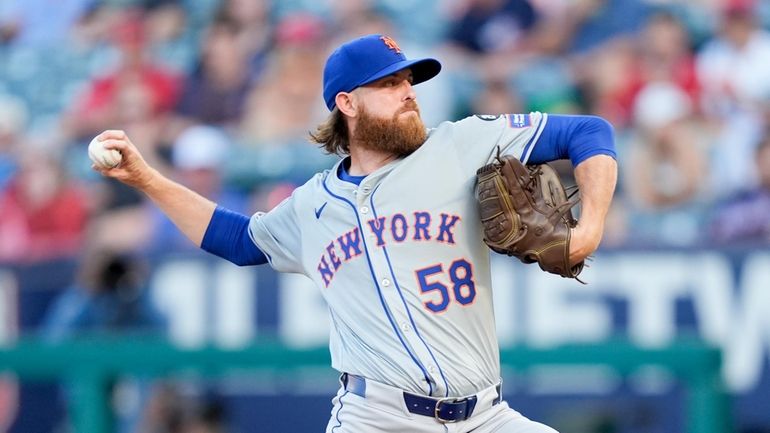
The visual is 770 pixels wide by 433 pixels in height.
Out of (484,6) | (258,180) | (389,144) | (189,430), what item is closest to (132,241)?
(258,180)

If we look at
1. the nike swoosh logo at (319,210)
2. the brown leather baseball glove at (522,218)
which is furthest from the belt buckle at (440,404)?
the nike swoosh logo at (319,210)

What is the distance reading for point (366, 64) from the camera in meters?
3.59

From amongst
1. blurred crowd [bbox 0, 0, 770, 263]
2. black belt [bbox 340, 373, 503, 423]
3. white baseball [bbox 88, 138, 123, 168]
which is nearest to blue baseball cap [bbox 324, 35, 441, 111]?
white baseball [bbox 88, 138, 123, 168]

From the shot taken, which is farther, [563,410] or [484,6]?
[484,6]

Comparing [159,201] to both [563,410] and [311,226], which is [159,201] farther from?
[563,410]

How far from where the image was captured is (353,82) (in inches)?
Result: 142

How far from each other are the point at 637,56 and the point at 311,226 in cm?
480

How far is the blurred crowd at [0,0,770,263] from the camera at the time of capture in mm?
7395

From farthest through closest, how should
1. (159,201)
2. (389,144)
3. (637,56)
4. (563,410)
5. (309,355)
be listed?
(637,56), (563,410), (309,355), (159,201), (389,144)

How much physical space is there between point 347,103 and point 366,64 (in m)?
0.15

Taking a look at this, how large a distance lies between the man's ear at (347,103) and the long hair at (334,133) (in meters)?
0.07

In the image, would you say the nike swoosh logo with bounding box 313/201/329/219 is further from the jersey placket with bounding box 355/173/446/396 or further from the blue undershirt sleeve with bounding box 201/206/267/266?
the blue undershirt sleeve with bounding box 201/206/267/266

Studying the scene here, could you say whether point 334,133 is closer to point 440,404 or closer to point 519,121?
point 519,121

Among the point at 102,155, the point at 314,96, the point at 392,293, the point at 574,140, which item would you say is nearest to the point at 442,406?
the point at 392,293
